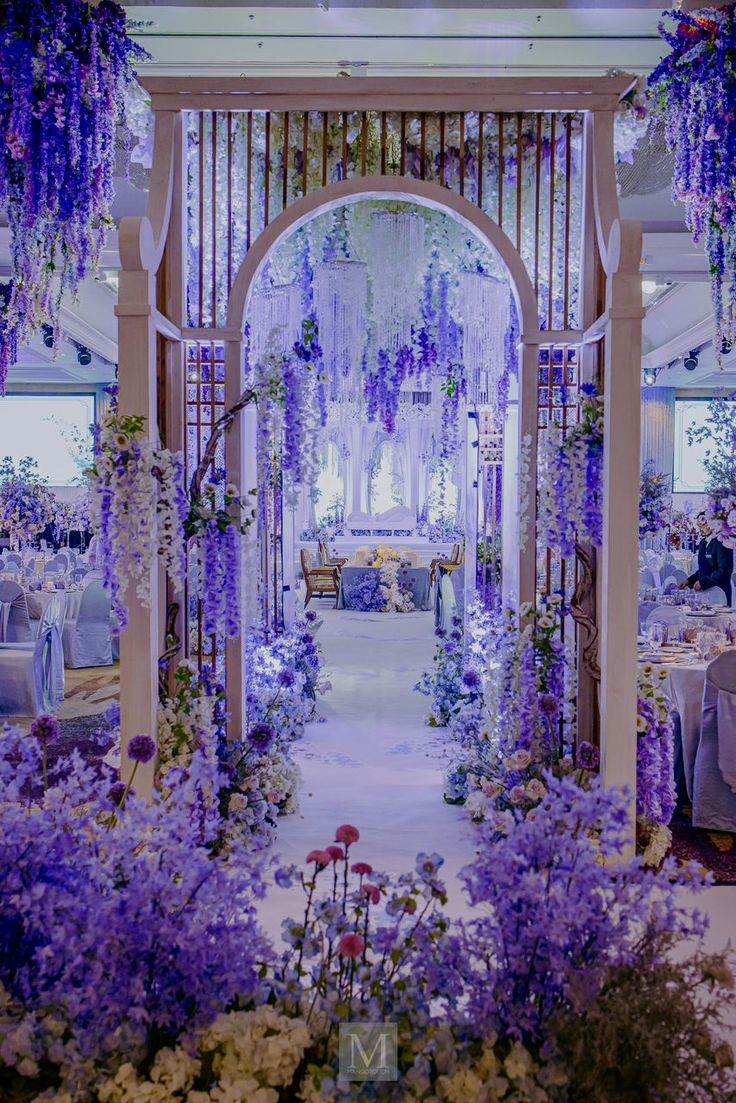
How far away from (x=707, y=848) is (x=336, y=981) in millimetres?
2617

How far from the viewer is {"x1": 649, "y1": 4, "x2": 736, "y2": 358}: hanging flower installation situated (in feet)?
11.3

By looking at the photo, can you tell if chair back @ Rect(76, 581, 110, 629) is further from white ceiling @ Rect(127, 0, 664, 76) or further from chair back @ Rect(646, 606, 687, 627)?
chair back @ Rect(646, 606, 687, 627)

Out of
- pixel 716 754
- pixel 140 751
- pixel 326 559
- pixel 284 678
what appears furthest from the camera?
pixel 326 559

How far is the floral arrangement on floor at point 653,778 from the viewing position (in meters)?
3.35

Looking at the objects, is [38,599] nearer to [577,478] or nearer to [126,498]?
[126,498]

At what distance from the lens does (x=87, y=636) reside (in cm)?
764

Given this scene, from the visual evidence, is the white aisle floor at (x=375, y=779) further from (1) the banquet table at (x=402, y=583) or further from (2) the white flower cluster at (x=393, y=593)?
(1) the banquet table at (x=402, y=583)

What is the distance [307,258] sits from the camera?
5.12 meters

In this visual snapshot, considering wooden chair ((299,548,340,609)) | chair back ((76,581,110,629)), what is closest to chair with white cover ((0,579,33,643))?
chair back ((76,581,110,629))

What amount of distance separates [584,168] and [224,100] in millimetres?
1479

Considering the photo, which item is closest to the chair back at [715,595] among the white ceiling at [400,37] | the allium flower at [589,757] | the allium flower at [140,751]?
the white ceiling at [400,37]

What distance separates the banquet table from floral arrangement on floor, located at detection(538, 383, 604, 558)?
28.8 ft

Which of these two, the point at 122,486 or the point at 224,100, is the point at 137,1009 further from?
the point at 224,100

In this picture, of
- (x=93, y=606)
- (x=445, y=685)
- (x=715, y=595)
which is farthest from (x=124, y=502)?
(x=715, y=595)
